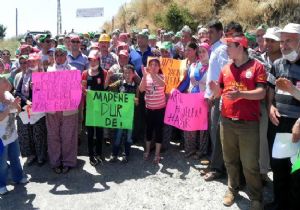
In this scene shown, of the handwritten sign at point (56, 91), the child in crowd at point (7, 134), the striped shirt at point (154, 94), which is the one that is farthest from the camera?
the striped shirt at point (154, 94)

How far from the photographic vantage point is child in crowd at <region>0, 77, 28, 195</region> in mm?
5656

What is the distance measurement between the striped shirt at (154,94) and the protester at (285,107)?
95.4 inches

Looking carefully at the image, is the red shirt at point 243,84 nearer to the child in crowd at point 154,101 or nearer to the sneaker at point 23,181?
the child in crowd at point 154,101

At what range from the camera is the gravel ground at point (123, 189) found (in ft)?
17.7

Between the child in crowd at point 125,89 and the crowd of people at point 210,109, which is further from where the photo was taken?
the child in crowd at point 125,89

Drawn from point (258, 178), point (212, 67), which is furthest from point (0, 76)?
point (258, 178)

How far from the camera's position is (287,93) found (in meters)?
4.56

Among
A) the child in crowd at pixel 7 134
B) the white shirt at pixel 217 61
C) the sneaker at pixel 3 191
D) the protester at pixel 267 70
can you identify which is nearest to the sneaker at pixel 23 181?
the child in crowd at pixel 7 134

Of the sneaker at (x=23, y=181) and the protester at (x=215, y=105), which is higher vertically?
the protester at (x=215, y=105)

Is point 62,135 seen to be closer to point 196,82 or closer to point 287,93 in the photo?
point 196,82

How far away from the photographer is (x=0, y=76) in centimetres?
562

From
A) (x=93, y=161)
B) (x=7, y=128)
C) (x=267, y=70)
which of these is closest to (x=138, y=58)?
(x=93, y=161)

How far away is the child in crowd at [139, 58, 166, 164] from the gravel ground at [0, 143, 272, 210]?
46cm

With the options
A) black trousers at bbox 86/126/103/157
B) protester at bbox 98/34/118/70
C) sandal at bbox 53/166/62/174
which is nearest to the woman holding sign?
black trousers at bbox 86/126/103/157
